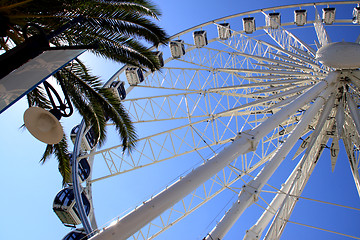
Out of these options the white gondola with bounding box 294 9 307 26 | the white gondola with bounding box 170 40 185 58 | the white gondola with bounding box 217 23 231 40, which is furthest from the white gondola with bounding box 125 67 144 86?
the white gondola with bounding box 294 9 307 26

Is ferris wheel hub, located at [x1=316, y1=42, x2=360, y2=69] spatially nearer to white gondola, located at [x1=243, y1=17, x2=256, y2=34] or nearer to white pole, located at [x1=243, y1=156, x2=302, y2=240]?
white pole, located at [x1=243, y1=156, x2=302, y2=240]

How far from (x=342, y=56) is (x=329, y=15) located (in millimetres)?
11886

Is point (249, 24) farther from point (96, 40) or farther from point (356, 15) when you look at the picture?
point (96, 40)

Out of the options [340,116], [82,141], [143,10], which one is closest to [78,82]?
[143,10]

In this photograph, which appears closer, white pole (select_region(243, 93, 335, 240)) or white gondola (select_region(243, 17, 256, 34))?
white pole (select_region(243, 93, 335, 240))

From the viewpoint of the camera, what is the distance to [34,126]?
5.70 metres

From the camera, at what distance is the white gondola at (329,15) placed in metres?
22.9

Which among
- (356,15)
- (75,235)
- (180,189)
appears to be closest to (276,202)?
(180,189)

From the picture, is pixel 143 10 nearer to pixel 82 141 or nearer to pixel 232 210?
pixel 232 210

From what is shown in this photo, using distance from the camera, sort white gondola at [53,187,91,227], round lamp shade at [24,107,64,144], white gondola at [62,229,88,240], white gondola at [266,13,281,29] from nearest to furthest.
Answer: round lamp shade at [24,107,64,144], white gondola at [62,229,88,240], white gondola at [53,187,91,227], white gondola at [266,13,281,29]

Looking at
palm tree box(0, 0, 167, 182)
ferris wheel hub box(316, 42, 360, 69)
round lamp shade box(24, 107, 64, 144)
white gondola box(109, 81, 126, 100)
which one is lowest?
round lamp shade box(24, 107, 64, 144)

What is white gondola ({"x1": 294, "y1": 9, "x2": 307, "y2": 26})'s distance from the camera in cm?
2314

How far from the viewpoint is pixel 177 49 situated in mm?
20484

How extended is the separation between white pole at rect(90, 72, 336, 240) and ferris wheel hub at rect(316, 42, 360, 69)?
5565 millimetres
